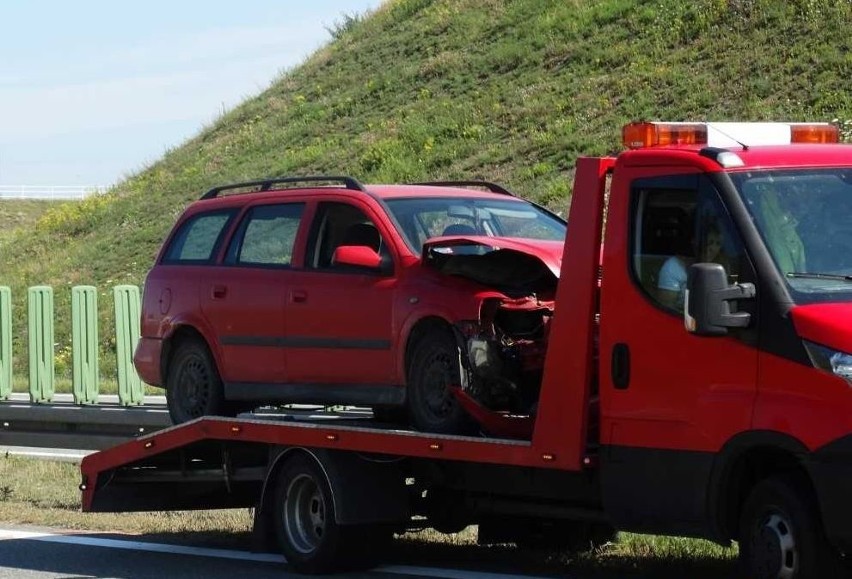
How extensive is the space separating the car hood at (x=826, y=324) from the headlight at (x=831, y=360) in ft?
0.07

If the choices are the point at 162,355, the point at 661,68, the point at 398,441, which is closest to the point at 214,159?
the point at 661,68

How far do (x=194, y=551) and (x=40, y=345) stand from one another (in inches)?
379

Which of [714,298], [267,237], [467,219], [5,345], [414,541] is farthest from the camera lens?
[5,345]

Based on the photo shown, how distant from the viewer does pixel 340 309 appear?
10109 mm

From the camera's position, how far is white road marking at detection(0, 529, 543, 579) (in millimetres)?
9609

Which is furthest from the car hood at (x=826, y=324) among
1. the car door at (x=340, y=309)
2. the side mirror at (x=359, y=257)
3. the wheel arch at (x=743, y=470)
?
the side mirror at (x=359, y=257)

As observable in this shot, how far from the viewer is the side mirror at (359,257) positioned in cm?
982

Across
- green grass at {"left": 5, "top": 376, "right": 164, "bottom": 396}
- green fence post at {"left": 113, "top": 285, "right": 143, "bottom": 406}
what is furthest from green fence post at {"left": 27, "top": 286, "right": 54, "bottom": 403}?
green grass at {"left": 5, "top": 376, "right": 164, "bottom": 396}

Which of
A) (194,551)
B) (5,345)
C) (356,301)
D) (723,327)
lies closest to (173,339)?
(194,551)

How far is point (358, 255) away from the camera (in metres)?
9.82

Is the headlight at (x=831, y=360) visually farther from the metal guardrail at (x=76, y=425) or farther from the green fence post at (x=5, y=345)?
the green fence post at (x=5, y=345)

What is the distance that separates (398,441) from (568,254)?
1.57m

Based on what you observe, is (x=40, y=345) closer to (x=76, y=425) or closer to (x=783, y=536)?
(x=76, y=425)

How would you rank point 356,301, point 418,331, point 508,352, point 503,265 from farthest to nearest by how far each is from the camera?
point 356,301 < point 418,331 < point 503,265 < point 508,352
